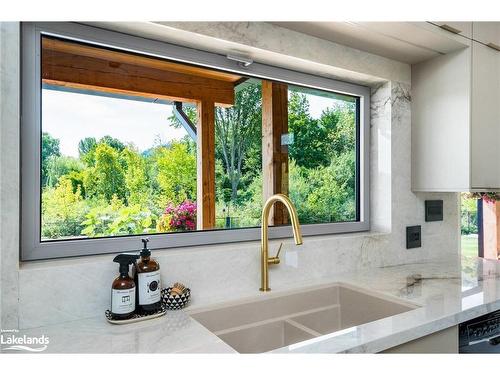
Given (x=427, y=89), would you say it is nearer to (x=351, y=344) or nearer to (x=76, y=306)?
(x=351, y=344)

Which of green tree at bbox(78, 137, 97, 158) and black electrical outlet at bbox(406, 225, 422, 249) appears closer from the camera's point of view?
green tree at bbox(78, 137, 97, 158)

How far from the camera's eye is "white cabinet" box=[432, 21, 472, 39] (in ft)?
5.00

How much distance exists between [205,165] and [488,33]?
5.10ft

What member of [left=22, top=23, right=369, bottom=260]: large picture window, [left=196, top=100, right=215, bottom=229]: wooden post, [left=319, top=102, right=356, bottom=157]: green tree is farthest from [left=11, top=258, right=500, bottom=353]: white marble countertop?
[left=319, top=102, right=356, bottom=157]: green tree

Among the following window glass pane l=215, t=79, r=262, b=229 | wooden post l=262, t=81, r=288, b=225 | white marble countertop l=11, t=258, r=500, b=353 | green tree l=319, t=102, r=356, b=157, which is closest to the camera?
white marble countertop l=11, t=258, r=500, b=353

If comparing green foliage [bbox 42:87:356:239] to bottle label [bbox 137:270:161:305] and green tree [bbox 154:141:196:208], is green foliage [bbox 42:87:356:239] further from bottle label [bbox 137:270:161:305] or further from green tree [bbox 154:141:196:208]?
bottle label [bbox 137:270:161:305]

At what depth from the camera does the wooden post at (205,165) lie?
4.80 feet

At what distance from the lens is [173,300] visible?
1149 mm

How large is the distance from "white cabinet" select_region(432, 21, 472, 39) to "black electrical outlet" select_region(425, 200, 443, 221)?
87cm

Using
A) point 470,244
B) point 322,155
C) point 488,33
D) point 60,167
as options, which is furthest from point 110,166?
point 470,244

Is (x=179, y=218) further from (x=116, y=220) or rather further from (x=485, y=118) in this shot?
(x=485, y=118)

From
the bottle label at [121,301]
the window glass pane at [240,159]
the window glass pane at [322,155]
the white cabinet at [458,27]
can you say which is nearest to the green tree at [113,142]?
the window glass pane at [240,159]

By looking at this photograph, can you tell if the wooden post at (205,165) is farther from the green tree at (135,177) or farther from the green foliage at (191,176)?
the green tree at (135,177)

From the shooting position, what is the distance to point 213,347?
0.88 m
